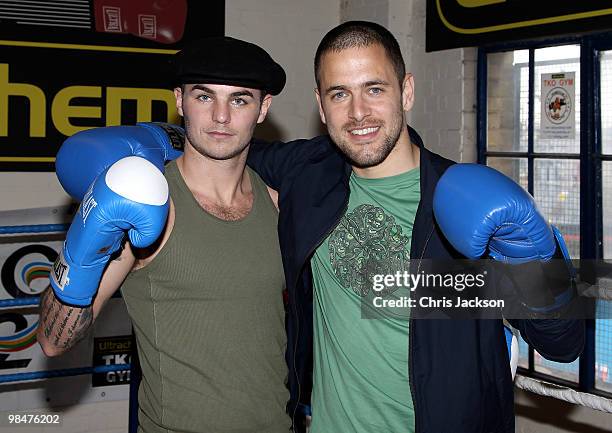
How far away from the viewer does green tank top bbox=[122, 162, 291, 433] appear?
166 cm

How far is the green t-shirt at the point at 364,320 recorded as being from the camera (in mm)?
1635

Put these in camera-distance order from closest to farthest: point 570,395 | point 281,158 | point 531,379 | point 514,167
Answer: point 281,158 < point 570,395 < point 531,379 < point 514,167

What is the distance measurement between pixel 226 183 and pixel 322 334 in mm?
429

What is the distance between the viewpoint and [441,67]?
12.4ft

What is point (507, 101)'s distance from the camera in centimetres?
361

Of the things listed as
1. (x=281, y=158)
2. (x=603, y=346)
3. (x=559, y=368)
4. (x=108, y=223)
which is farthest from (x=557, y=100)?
(x=108, y=223)

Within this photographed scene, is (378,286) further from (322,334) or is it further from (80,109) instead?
(80,109)

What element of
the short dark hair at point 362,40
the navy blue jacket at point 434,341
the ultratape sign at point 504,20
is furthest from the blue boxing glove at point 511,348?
the ultratape sign at point 504,20

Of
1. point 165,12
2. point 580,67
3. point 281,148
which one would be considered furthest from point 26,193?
point 580,67

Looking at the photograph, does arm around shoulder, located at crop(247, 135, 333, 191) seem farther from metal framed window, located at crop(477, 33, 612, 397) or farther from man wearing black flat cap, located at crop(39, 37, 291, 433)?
metal framed window, located at crop(477, 33, 612, 397)

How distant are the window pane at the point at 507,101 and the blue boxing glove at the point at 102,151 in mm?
2119

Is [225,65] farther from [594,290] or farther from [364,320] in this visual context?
[594,290]

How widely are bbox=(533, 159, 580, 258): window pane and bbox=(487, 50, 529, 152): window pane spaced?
18 cm

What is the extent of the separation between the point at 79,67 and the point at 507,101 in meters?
2.11
